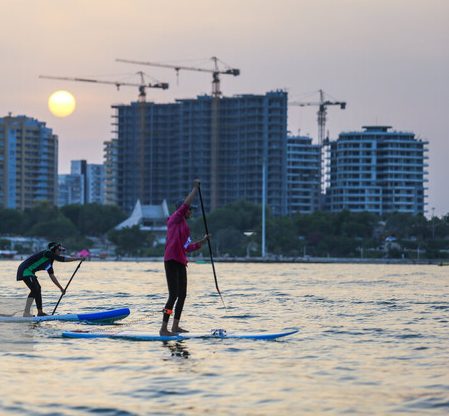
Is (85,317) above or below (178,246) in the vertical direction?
below

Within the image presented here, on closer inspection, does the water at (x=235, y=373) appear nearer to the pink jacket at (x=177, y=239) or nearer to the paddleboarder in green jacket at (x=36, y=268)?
the paddleboarder in green jacket at (x=36, y=268)

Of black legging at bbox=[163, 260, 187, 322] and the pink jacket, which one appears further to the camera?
black legging at bbox=[163, 260, 187, 322]

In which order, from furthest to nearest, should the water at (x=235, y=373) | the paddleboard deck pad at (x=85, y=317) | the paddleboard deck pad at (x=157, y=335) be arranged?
the paddleboard deck pad at (x=85, y=317), the paddleboard deck pad at (x=157, y=335), the water at (x=235, y=373)

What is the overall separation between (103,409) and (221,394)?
1838 mm

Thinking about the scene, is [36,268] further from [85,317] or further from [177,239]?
[177,239]

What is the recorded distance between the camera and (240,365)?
17250 millimetres

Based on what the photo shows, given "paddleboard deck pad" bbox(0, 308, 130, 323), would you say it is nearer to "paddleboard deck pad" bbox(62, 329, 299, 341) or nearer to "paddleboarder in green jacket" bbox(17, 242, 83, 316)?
"paddleboarder in green jacket" bbox(17, 242, 83, 316)

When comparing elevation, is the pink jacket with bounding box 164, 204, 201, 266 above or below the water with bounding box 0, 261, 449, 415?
above

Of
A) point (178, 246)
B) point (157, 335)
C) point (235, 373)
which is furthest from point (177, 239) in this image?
point (235, 373)

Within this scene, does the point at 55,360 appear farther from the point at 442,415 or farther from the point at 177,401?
the point at 442,415

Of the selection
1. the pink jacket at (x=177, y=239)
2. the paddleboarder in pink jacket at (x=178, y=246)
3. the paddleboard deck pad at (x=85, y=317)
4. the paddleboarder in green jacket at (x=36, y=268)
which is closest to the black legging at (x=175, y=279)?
the paddleboarder in pink jacket at (x=178, y=246)

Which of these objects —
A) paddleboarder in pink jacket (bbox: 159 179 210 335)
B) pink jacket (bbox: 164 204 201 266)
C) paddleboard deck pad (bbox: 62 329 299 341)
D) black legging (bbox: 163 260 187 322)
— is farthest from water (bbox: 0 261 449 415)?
pink jacket (bbox: 164 204 201 266)

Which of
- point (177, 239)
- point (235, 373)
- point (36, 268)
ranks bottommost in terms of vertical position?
point (235, 373)

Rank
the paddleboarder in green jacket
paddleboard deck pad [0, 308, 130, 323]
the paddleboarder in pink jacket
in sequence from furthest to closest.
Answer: the paddleboarder in green jacket, paddleboard deck pad [0, 308, 130, 323], the paddleboarder in pink jacket
